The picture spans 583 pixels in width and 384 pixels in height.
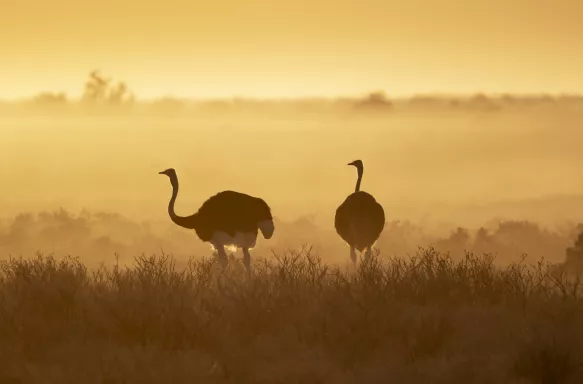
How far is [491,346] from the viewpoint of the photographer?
42.8 ft

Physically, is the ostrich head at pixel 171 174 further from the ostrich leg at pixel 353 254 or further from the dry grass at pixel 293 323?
the dry grass at pixel 293 323

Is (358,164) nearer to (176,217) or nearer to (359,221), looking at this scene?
(359,221)

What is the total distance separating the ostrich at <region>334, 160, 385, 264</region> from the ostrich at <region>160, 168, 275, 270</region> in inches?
81.7

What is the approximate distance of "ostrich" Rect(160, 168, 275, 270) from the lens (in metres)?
22.2

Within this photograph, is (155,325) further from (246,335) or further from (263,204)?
(263,204)

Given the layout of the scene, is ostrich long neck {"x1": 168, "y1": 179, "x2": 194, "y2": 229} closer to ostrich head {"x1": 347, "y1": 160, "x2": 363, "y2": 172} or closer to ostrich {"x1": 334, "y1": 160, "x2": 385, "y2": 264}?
ostrich {"x1": 334, "y1": 160, "x2": 385, "y2": 264}

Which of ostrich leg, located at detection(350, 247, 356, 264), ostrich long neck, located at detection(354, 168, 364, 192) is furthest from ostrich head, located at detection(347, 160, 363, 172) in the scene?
ostrich leg, located at detection(350, 247, 356, 264)

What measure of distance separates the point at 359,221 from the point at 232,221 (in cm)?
302

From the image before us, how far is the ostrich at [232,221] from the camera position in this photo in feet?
73.0

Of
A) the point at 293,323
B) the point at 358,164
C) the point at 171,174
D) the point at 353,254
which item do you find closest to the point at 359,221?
the point at 353,254

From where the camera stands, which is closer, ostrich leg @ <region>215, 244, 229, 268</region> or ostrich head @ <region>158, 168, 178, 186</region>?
ostrich leg @ <region>215, 244, 229, 268</region>

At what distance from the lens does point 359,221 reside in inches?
944

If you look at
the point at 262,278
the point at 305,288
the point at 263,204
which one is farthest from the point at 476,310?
the point at 263,204

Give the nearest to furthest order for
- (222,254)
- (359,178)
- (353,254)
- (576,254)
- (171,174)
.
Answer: (222,254) < (171,174) < (353,254) < (359,178) < (576,254)
